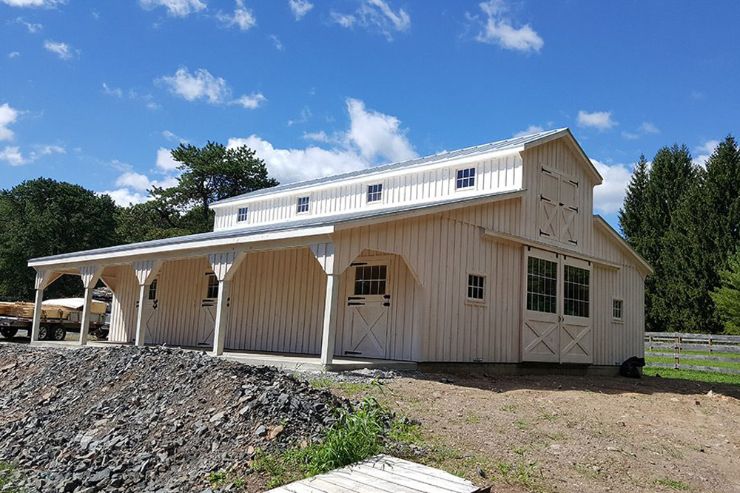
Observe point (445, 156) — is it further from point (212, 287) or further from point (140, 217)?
point (140, 217)

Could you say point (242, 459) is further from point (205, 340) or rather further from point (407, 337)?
point (205, 340)

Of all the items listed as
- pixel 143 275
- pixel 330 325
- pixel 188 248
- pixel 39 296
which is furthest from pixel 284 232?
pixel 39 296

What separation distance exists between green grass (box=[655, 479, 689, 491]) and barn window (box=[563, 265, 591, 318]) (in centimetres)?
928

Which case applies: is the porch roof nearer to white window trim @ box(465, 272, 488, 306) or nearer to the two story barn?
the two story barn

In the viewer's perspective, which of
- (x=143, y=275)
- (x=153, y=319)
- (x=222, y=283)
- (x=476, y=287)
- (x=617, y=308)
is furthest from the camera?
(x=153, y=319)

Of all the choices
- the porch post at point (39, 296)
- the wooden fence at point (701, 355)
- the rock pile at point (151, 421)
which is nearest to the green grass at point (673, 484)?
the rock pile at point (151, 421)

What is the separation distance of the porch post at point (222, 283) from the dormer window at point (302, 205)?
21.7 feet

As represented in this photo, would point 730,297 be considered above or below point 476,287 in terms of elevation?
above

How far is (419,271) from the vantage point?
11.8 m

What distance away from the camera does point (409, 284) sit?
12398mm

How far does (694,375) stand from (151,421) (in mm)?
16873

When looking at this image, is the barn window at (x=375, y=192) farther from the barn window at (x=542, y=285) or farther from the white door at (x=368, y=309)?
the barn window at (x=542, y=285)

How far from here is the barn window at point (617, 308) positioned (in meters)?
17.4

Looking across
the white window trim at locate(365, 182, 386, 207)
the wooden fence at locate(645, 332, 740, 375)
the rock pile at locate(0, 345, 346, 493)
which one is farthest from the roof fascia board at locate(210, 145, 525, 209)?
the wooden fence at locate(645, 332, 740, 375)
